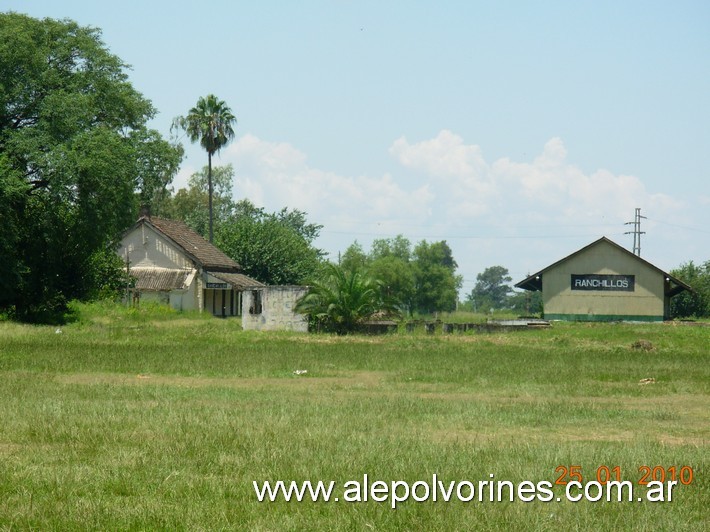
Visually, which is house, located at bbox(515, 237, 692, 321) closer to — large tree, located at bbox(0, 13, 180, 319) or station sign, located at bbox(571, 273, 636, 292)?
station sign, located at bbox(571, 273, 636, 292)

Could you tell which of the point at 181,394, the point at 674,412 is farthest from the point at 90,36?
the point at 674,412

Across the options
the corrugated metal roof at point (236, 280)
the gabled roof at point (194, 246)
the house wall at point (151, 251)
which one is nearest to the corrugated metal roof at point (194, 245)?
the gabled roof at point (194, 246)

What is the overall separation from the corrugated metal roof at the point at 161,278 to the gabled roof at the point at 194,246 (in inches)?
61.4

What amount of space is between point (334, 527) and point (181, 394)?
10.7m

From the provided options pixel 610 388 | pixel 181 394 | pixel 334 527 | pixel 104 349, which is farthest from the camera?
pixel 104 349

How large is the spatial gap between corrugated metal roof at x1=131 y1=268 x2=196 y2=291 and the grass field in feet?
118

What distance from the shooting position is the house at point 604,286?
6191 centimetres

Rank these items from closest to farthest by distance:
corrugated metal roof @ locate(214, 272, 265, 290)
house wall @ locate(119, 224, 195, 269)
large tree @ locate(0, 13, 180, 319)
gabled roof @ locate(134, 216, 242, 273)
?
large tree @ locate(0, 13, 180, 319), corrugated metal roof @ locate(214, 272, 265, 290), gabled roof @ locate(134, 216, 242, 273), house wall @ locate(119, 224, 195, 269)

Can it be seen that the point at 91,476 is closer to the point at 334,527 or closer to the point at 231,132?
the point at 334,527

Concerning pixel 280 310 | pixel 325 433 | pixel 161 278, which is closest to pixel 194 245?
pixel 161 278

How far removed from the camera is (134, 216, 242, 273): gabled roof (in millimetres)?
68250

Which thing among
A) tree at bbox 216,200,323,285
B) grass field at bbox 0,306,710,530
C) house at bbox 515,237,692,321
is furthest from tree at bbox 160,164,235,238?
grass field at bbox 0,306,710,530

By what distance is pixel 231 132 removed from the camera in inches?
2990

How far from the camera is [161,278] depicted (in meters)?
67.4
